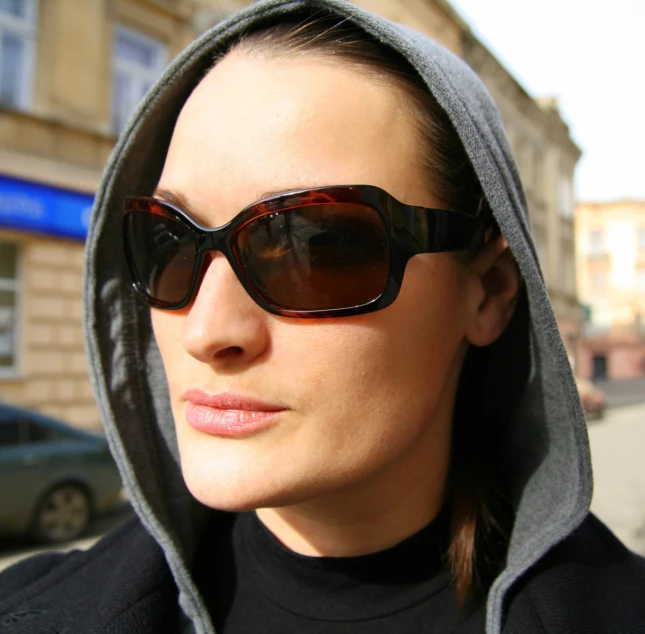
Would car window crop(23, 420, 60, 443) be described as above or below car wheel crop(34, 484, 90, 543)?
above

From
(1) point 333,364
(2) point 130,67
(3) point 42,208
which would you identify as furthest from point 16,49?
(1) point 333,364

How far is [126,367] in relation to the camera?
4.51 ft

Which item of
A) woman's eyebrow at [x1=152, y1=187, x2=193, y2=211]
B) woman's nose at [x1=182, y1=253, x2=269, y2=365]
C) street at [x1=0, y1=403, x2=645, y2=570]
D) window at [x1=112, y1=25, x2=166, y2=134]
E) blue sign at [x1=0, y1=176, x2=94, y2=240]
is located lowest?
street at [x1=0, y1=403, x2=645, y2=570]

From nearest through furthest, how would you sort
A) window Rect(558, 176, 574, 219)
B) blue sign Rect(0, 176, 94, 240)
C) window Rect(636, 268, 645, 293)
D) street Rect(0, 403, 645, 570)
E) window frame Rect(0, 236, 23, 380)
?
street Rect(0, 403, 645, 570)
blue sign Rect(0, 176, 94, 240)
window frame Rect(0, 236, 23, 380)
window Rect(558, 176, 574, 219)
window Rect(636, 268, 645, 293)

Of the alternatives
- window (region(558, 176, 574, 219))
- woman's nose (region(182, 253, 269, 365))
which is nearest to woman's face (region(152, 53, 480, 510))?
woman's nose (region(182, 253, 269, 365))

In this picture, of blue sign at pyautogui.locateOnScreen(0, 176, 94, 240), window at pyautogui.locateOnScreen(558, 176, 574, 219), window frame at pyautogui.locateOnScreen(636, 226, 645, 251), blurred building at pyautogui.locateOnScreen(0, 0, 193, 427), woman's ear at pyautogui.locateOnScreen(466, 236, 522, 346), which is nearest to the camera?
woman's ear at pyautogui.locateOnScreen(466, 236, 522, 346)

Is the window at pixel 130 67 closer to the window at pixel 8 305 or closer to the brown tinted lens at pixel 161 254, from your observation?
the window at pixel 8 305

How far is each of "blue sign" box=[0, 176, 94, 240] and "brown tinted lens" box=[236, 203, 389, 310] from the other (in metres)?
7.57

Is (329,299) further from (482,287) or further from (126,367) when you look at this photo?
(126,367)

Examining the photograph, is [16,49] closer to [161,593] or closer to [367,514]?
[161,593]

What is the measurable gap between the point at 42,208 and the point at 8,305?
143cm

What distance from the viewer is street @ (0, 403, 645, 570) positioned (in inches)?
183

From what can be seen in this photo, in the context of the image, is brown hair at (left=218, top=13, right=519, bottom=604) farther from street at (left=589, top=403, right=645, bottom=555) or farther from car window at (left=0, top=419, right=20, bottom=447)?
car window at (left=0, top=419, right=20, bottom=447)

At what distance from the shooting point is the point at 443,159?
3.54 feet
